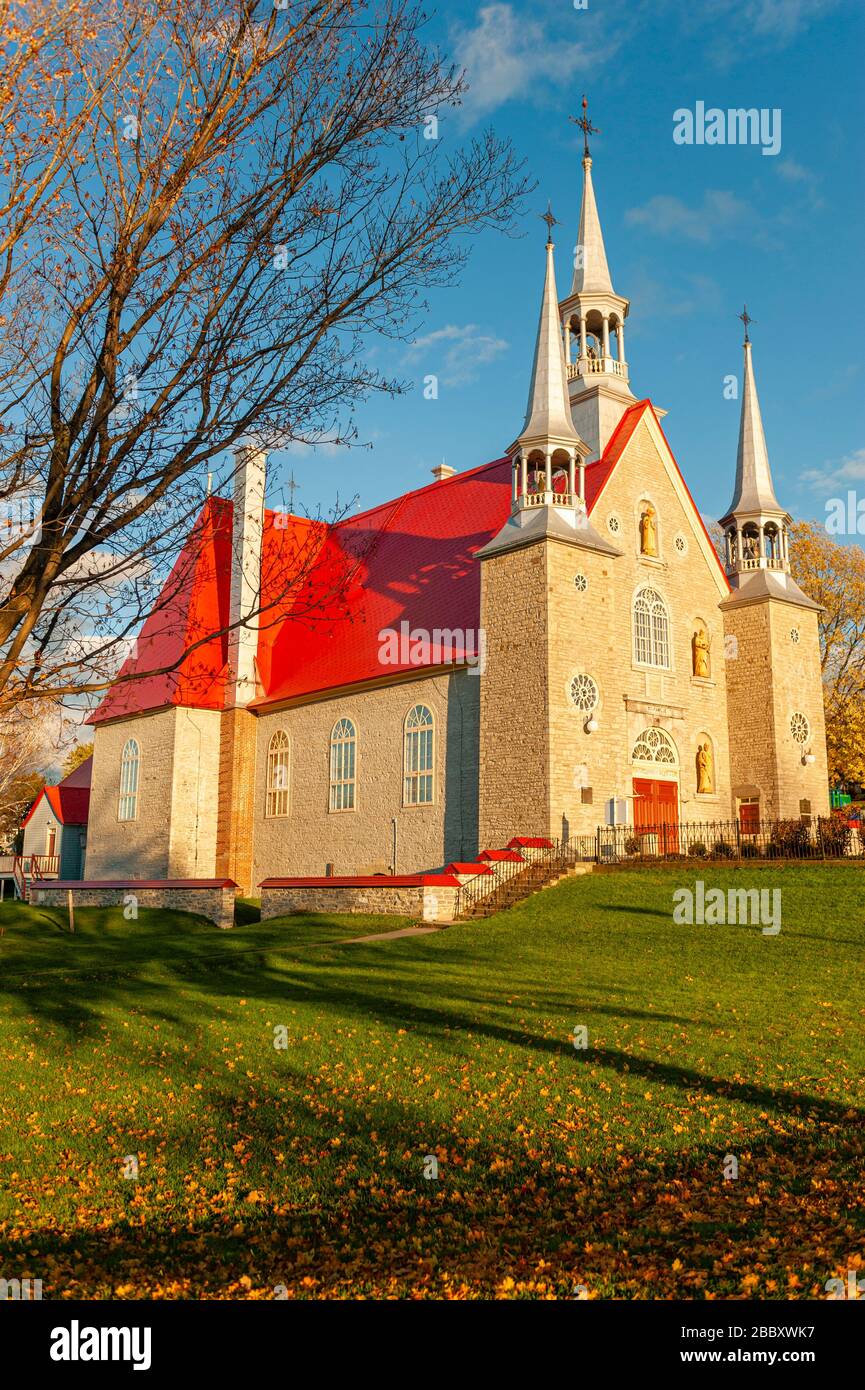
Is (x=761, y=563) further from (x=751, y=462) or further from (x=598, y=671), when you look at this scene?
(x=598, y=671)

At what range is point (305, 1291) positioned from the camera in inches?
213

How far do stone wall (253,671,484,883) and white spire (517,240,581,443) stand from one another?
277 inches

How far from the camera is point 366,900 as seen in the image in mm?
26141

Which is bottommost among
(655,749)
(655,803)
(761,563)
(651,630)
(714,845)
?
(714,845)

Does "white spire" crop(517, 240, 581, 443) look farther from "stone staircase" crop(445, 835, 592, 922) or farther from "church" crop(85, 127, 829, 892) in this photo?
"stone staircase" crop(445, 835, 592, 922)

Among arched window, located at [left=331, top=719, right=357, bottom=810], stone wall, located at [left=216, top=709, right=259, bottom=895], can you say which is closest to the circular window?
arched window, located at [left=331, top=719, right=357, bottom=810]

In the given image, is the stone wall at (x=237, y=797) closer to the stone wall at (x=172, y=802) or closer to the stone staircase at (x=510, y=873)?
the stone wall at (x=172, y=802)

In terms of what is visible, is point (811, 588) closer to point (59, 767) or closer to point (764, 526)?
point (764, 526)

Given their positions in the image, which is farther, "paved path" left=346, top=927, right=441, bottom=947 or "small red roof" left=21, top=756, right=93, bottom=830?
"small red roof" left=21, top=756, right=93, bottom=830

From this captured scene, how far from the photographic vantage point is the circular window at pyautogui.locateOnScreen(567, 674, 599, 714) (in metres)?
A: 28.1

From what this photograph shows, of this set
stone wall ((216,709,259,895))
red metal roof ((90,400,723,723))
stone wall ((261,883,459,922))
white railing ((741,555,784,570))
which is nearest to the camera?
stone wall ((261,883,459,922))

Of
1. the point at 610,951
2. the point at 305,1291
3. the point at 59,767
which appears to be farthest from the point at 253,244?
the point at 59,767

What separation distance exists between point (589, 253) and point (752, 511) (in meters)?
10.3

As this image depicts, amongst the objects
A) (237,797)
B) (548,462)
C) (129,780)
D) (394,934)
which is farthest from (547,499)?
(129,780)
